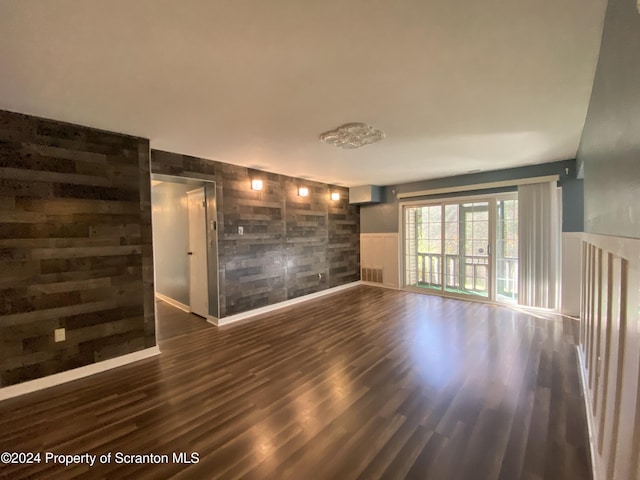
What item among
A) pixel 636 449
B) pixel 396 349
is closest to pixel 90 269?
pixel 396 349

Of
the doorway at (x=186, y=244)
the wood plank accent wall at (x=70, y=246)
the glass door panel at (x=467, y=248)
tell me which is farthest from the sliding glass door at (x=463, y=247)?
the wood plank accent wall at (x=70, y=246)

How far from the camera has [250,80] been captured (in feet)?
6.07

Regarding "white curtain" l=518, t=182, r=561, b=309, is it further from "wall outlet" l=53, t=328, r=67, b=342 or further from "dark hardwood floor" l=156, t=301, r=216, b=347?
"wall outlet" l=53, t=328, r=67, b=342

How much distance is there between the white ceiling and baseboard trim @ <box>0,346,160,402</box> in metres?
2.37

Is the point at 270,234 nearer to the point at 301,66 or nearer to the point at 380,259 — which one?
the point at 380,259

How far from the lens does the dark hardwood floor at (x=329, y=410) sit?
1.55 meters

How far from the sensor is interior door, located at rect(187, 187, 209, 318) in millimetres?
4215

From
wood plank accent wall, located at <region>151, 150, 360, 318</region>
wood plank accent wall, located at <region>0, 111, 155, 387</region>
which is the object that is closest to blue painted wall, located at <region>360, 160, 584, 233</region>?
wood plank accent wall, located at <region>151, 150, 360, 318</region>

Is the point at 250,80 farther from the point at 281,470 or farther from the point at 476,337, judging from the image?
the point at 476,337

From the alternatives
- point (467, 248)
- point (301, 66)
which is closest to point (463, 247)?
point (467, 248)

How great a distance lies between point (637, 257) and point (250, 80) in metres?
2.14

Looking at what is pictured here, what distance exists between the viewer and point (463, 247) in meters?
5.28

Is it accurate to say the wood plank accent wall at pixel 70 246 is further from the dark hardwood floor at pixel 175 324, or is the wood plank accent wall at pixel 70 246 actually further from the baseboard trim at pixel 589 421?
the baseboard trim at pixel 589 421

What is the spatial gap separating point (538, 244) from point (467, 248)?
114 centimetres
